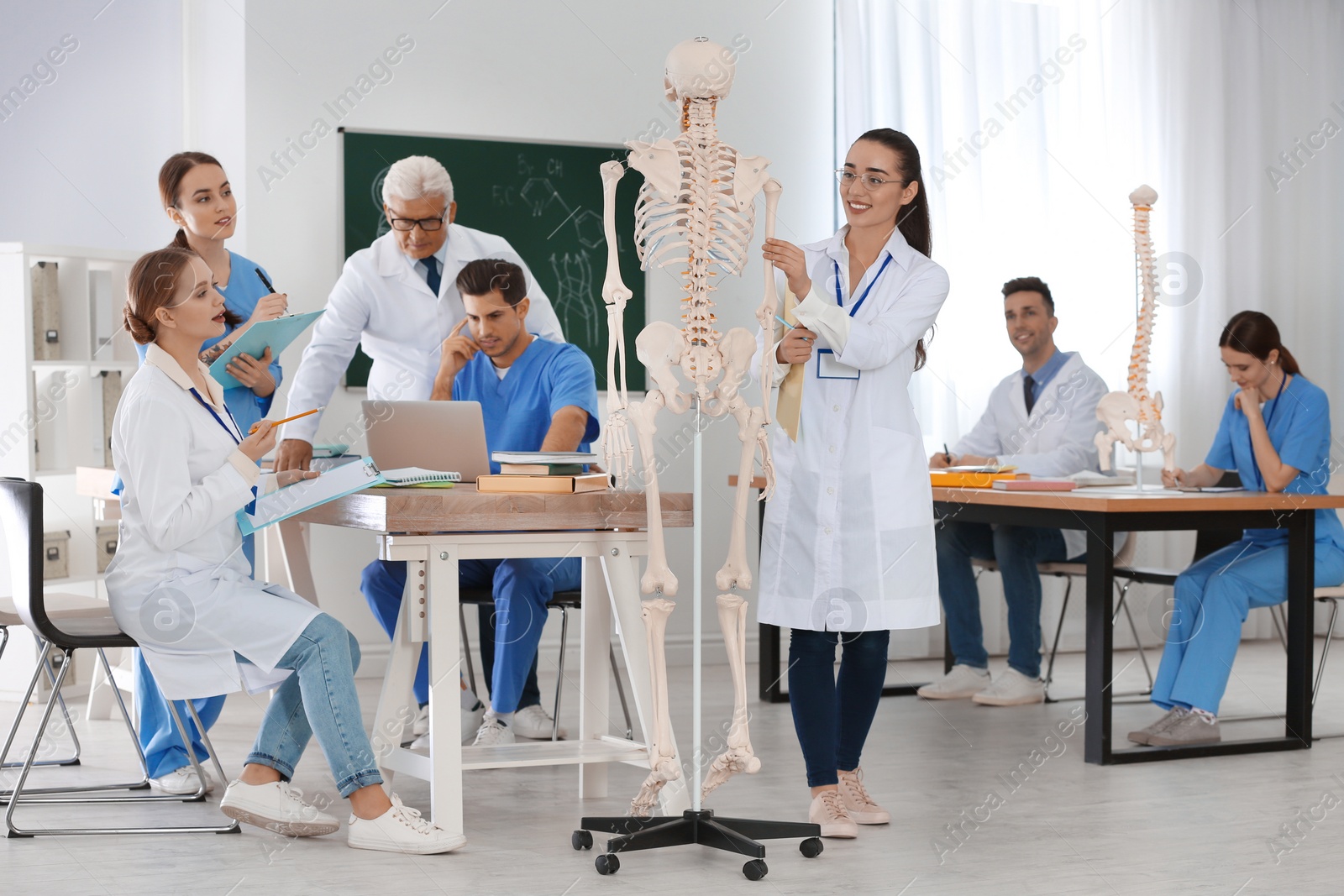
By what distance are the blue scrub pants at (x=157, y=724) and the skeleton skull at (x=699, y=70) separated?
5.52 feet

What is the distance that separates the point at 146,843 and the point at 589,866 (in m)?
1.00

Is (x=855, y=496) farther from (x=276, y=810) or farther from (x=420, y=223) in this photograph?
(x=420, y=223)

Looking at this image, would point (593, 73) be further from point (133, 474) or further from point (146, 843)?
point (146, 843)

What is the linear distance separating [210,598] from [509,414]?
1400 mm

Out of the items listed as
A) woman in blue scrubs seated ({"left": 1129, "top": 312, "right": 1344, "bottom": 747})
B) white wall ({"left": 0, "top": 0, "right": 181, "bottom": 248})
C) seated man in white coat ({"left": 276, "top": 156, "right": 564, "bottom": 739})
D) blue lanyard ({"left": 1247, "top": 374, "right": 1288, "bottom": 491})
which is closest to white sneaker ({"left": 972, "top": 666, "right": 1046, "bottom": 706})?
woman in blue scrubs seated ({"left": 1129, "top": 312, "right": 1344, "bottom": 747})

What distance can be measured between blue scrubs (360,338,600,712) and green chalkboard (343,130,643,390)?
54.9 inches

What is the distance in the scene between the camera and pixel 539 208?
5.67 metres

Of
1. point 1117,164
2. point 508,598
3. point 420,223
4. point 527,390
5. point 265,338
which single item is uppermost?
point 1117,164

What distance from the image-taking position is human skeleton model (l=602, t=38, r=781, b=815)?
2797mm

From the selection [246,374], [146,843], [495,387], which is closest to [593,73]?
[495,387]

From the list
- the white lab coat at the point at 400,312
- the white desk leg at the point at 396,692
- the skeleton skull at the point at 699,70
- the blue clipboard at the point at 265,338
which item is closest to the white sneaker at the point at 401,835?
the white desk leg at the point at 396,692

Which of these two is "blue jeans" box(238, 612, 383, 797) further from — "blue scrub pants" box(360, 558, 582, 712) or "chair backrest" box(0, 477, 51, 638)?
"blue scrub pants" box(360, 558, 582, 712)

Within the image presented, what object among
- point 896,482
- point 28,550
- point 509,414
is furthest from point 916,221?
point 28,550

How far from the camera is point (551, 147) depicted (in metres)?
5.66
